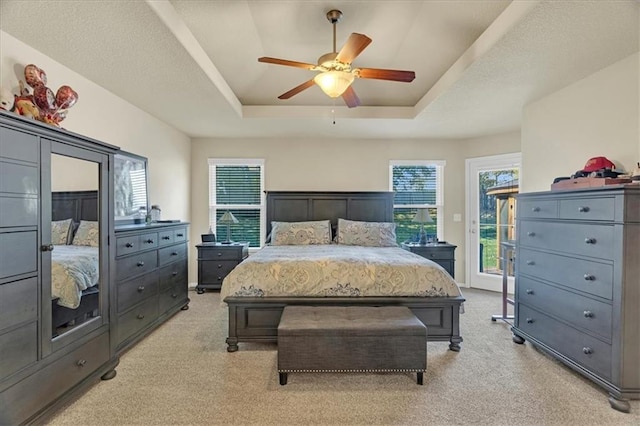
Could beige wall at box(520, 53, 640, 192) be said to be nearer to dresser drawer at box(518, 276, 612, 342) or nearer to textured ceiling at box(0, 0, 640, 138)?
textured ceiling at box(0, 0, 640, 138)

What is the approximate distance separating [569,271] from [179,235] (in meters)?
3.95

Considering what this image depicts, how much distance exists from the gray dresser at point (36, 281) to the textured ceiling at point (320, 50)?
861 mm

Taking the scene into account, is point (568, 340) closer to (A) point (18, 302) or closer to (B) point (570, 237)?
(B) point (570, 237)

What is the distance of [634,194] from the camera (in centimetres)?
196

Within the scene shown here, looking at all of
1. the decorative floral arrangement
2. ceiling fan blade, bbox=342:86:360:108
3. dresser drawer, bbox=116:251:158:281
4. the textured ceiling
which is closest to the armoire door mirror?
dresser drawer, bbox=116:251:158:281

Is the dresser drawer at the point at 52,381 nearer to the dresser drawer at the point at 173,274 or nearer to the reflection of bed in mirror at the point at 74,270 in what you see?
the reflection of bed in mirror at the point at 74,270

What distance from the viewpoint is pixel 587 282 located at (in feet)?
7.36

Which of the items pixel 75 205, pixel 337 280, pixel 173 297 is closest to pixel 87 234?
pixel 75 205

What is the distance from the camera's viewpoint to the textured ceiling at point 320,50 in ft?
6.75

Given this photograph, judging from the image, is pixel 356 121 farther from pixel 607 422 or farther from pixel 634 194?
pixel 607 422

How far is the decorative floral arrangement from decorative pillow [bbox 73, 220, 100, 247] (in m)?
0.76

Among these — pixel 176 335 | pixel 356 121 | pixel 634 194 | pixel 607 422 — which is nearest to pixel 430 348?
pixel 607 422

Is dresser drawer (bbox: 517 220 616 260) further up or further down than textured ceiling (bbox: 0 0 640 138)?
further down

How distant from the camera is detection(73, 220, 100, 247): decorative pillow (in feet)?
6.89
